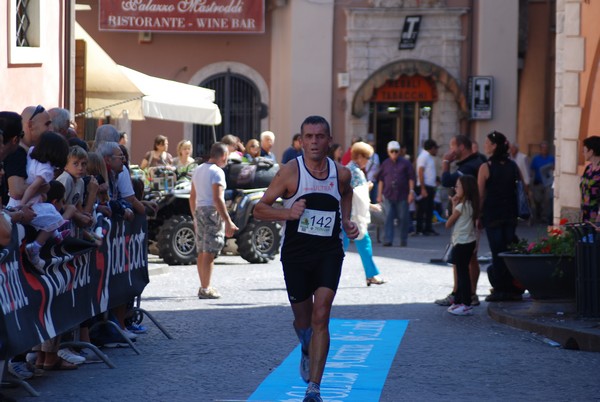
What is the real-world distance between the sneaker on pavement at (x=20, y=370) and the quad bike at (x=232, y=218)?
31.5 ft

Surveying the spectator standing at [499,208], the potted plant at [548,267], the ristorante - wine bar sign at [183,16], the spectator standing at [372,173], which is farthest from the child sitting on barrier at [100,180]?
the ristorante - wine bar sign at [183,16]

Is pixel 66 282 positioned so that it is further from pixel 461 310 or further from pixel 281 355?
pixel 461 310

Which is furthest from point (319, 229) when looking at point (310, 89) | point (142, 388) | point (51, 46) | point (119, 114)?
point (310, 89)

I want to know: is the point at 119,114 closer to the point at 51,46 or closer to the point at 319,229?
the point at 51,46

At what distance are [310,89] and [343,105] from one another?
875mm

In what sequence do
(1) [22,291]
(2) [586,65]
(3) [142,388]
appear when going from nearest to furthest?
1. (1) [22,291]
2. (3) [142,388]
3. (2) [586,65]

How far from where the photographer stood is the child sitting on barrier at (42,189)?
8883 mm

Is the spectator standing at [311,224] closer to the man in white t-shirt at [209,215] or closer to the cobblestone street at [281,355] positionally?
the cobblestone street at [281,355]

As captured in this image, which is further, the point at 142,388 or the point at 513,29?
the point at 513,29

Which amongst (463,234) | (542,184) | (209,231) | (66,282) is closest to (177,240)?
(209,231)

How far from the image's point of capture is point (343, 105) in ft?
107

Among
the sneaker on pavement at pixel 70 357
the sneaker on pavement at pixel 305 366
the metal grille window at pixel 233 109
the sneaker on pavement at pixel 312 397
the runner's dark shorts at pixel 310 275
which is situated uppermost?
the metal grille window at pixel 233 109

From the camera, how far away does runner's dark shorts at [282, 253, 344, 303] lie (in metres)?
8.84

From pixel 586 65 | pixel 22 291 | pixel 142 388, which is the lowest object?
pixel 142 388
